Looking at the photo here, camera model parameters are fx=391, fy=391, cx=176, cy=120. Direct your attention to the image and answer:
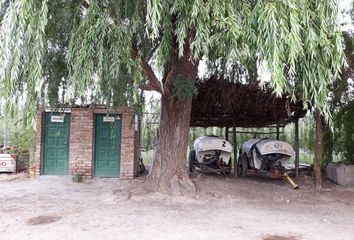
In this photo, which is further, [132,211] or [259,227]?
[132,211]

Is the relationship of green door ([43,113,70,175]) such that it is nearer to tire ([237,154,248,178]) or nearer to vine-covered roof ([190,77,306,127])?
vine-covered roof ([190,77,306,127])

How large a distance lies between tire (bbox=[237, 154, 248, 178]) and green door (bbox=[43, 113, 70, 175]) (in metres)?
5.64

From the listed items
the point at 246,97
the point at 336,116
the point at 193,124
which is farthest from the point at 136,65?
the point at 336,116

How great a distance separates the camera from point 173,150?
940cm

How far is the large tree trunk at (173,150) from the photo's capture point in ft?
30.2

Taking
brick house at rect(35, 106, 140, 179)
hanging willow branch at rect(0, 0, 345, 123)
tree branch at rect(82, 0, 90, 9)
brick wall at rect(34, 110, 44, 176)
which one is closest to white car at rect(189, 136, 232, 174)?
brick house at rect(35, 106, 140, 179)

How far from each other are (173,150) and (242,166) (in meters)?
4.44

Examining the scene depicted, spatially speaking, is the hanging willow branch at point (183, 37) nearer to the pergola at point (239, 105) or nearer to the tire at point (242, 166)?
the pergola at point (239, 105)

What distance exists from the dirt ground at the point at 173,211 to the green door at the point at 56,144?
2.21ft

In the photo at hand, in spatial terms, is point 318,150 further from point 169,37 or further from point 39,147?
point 39,147

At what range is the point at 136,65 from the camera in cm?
643

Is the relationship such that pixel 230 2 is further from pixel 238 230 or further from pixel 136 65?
pixel 238 230

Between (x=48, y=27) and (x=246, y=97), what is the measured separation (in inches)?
Result: 249

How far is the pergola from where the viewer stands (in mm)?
10930
